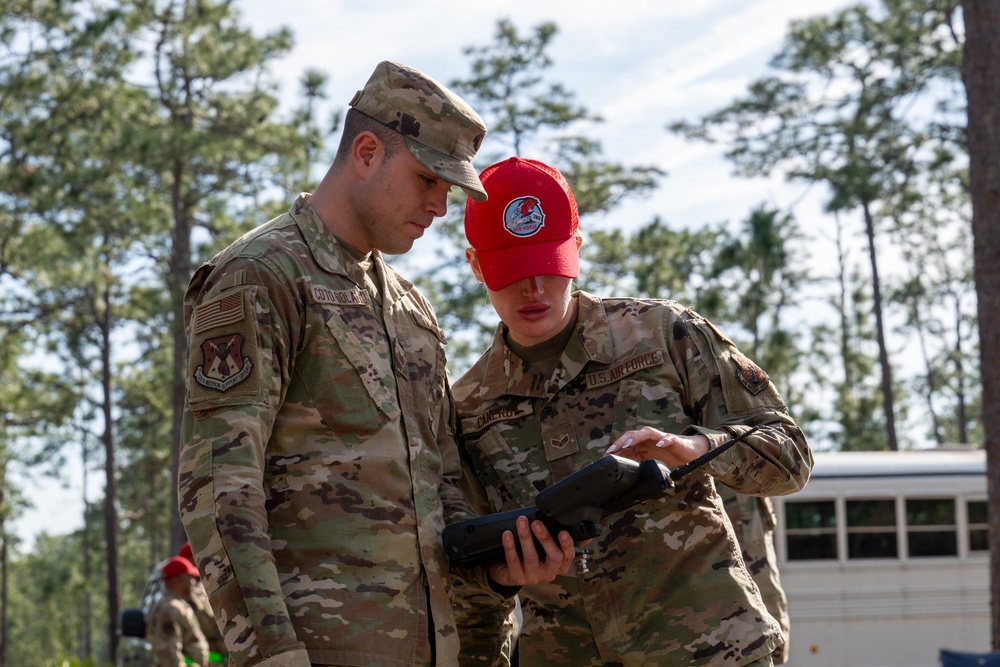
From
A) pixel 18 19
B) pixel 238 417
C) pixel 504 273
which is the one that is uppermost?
pixel 18 19

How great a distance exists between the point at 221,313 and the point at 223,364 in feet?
0.39

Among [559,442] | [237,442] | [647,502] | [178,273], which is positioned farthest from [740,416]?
[178,273]

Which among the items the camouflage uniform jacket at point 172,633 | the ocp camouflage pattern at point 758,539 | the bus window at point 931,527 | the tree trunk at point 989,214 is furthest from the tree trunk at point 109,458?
the ocp camouflage pattern at point 758,539

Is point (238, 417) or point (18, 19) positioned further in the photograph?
point (18, 19)

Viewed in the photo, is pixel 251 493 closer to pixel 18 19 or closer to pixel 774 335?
pixel 18 19

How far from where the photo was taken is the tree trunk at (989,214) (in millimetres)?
9438

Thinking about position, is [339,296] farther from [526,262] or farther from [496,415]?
[496,415]

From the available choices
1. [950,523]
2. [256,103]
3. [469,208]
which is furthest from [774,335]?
[469,208]

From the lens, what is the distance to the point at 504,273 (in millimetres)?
3400

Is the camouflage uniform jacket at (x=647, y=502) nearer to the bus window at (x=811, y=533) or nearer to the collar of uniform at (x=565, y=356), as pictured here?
the collar of uniform at (x=565, y=356)

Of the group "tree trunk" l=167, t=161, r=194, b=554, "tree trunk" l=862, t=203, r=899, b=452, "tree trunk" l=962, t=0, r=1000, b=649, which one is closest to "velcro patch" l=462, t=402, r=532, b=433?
"tree trunk" l=962, t=0, r=1000, b=649

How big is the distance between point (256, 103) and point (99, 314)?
7.46 metres

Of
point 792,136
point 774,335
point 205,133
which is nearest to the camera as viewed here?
point 205,133

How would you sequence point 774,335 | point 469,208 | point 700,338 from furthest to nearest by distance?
point 774,335 < point 469,208 < point 700,338
